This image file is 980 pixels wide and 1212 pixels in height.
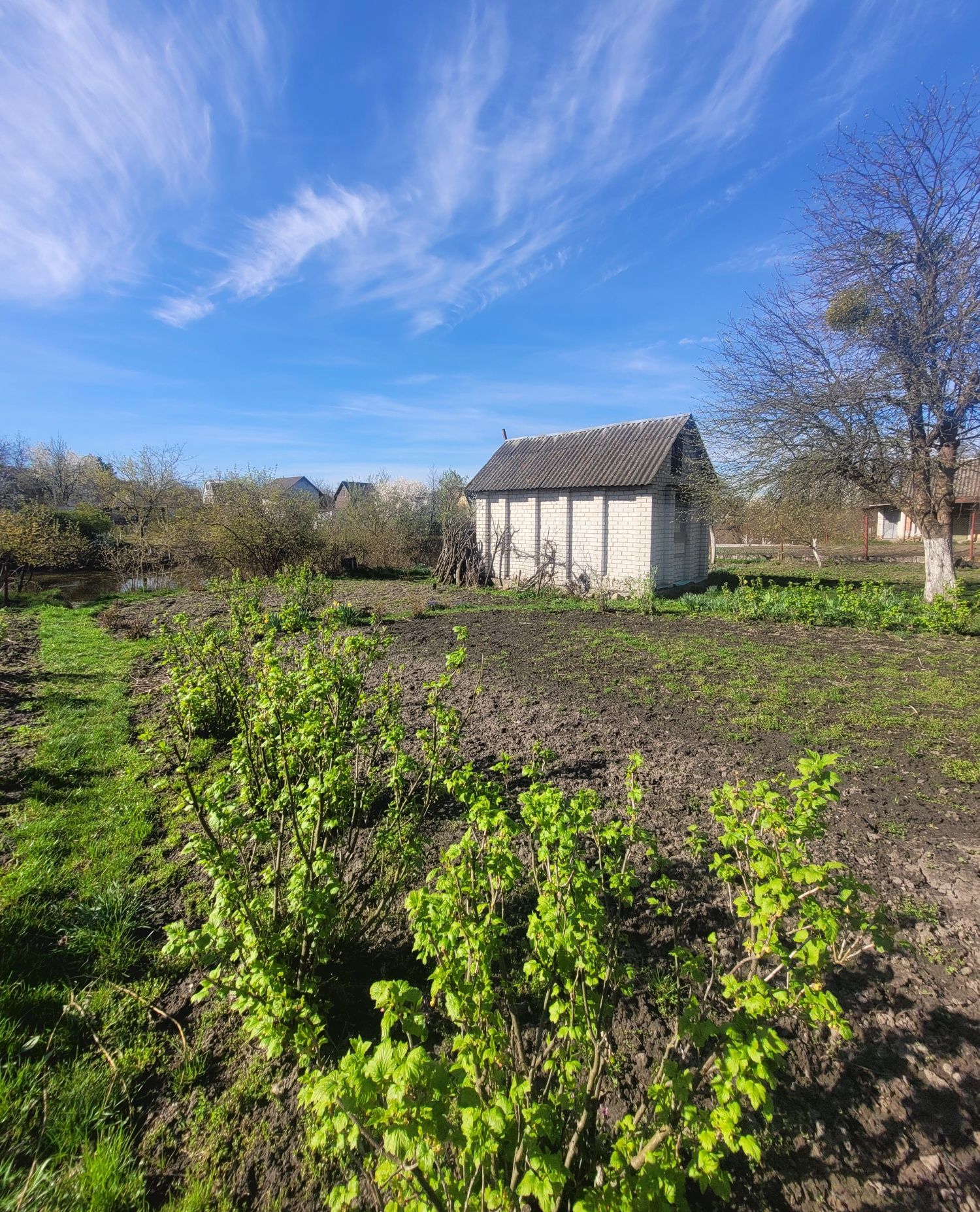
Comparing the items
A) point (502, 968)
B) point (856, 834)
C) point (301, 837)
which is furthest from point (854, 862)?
point (301, 837)

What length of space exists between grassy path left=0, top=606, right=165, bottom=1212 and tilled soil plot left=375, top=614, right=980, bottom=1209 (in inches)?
76.1

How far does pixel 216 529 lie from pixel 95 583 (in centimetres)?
516

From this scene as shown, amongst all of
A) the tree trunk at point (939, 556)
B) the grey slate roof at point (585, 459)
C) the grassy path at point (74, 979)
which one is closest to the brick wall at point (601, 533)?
the grey slate roof at point (585, 459)

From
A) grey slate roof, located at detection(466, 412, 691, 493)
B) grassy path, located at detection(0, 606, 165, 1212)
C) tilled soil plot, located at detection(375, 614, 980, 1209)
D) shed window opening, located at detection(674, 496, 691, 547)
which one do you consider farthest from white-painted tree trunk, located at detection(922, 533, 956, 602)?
grassy path, located at detection(0, 606, 165, 1212)

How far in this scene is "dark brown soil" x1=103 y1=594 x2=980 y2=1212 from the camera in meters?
1.67

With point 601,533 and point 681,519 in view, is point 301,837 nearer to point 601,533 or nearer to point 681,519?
point 601,533

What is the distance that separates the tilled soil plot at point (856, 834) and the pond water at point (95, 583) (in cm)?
1349

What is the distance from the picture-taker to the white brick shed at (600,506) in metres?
13.5

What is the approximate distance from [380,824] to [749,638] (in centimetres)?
718

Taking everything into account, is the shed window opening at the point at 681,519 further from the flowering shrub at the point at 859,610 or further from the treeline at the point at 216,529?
the treeline at the point at 216,529

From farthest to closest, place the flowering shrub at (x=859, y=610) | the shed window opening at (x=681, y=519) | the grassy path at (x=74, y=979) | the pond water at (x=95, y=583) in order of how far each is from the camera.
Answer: the pond water at (x=95, y=583), the shed window opening at (x=681, y=519), the flowering shrub at (x=859, y=610), the grassy path at (x=74, y=979)

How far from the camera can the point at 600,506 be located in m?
14.3

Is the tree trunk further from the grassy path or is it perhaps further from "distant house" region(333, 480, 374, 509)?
"distant house" region(333, 480, 374, 509)

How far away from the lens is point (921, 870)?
9.59ft
